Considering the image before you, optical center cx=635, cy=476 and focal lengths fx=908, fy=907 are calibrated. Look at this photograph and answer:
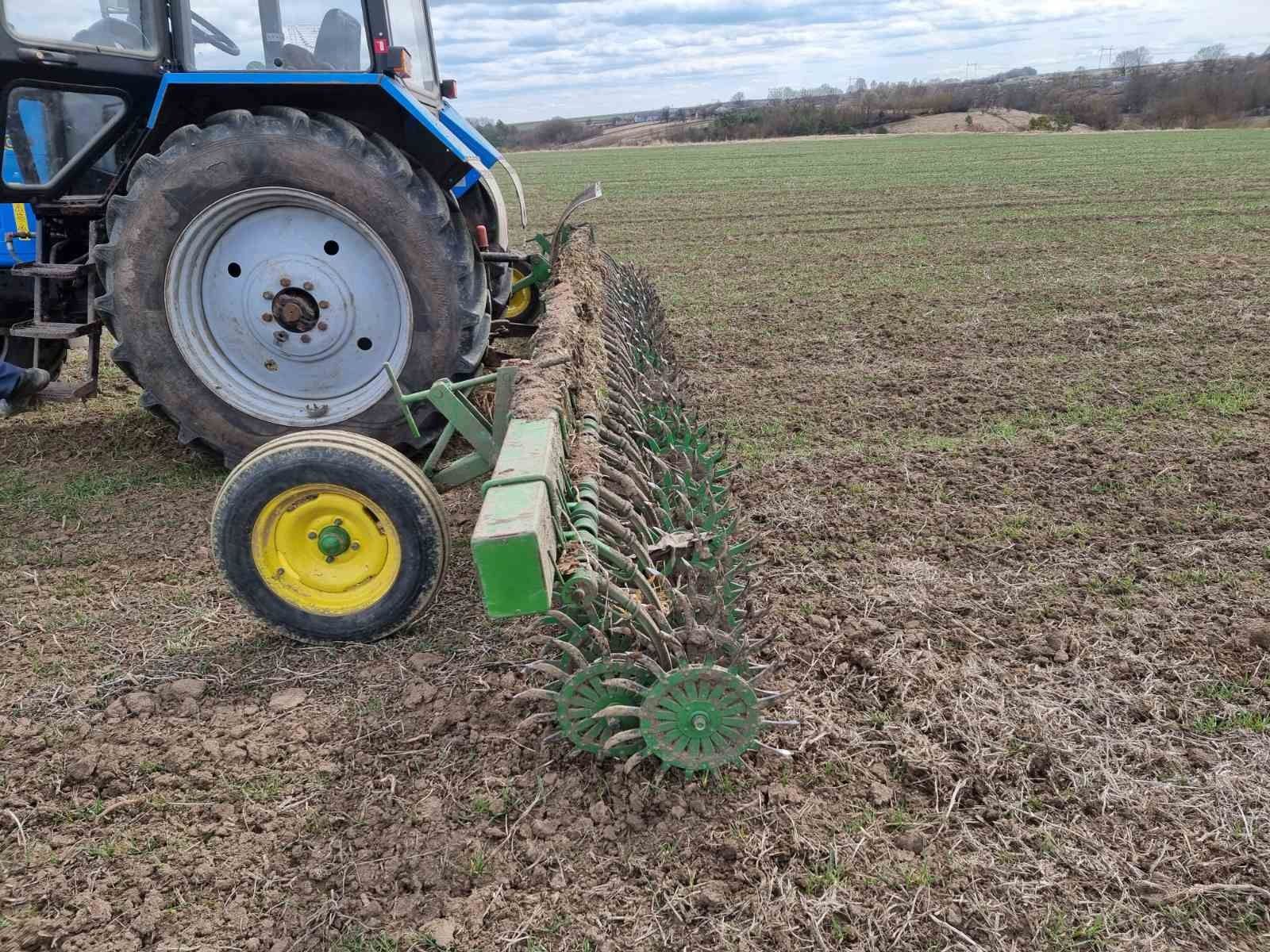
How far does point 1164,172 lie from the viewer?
15.7m

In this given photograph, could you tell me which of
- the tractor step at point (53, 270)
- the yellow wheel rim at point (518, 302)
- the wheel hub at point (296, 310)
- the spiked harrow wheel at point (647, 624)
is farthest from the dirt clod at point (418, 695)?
the yellow wheel rim at point (518, 302)

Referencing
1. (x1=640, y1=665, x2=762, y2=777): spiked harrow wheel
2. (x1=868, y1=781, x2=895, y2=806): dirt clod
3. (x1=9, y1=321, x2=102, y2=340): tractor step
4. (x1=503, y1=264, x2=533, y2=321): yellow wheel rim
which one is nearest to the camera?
(x1=640, y1=665, x2=762, y2=777): spiked harrow wheel

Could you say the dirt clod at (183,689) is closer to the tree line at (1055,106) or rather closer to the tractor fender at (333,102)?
the tractor fender at (333,102)

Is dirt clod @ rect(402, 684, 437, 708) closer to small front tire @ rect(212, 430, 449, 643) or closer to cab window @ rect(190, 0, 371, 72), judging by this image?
small front tire @ rect(212, 430, 449, 643)

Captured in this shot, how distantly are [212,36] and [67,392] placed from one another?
62.1 inches

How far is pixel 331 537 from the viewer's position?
2.61 metres

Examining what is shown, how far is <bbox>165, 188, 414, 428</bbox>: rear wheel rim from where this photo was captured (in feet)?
11.4

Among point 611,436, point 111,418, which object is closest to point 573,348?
point 611,436

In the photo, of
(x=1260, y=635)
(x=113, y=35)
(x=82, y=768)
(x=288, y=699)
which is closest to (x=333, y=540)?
(x=288, y=699)

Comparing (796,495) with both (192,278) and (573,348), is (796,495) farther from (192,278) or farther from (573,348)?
(192,278)

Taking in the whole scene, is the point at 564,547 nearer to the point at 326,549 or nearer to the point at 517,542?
the point at 517,542

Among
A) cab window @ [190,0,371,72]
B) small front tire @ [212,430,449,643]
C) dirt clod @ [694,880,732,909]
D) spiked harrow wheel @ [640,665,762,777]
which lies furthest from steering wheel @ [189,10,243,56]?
dirt clod @ [694,880,732,909]

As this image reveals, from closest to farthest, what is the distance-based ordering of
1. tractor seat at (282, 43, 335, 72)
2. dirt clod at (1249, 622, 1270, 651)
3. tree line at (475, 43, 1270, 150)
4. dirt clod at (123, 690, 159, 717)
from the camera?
dirt clod at (123, 690, 159, 717), dirt clod at (1249, 622, 1270, 651), tractor seat at (282, 43, 335, 72), tree line at (475, 43, 1270, 150)

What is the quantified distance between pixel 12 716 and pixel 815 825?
216cm
